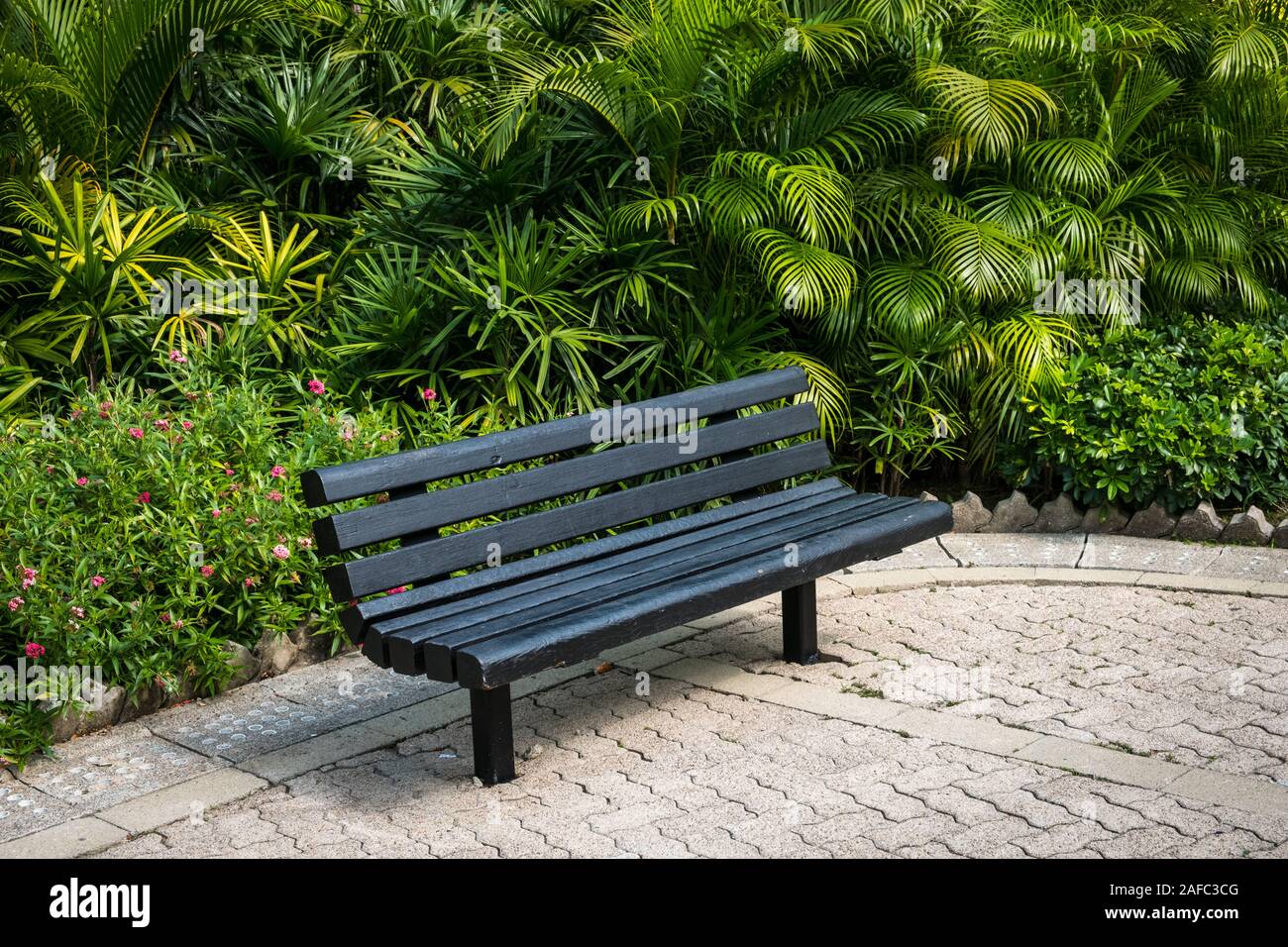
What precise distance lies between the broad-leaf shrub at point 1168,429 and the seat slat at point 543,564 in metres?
1.47

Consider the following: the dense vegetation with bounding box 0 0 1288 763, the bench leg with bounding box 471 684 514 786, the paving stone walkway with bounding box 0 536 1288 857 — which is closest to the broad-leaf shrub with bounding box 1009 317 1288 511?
the dense vegetation with bounding box 0 0 1288 763

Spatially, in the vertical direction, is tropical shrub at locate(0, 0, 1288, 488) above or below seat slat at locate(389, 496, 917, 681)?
above

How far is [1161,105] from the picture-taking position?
7.03 meters

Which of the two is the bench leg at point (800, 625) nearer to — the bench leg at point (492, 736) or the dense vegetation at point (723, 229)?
the bench leg at point (492, 736)

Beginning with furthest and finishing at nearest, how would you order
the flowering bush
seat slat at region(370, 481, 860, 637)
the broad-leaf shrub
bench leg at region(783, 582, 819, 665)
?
the broad-leaf shrub → bench leg at region(783, 582, 819, 665) → the flowering bush → seat slat at region(370, 481, 860, 637)

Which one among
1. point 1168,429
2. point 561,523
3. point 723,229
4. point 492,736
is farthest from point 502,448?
point 1168,429

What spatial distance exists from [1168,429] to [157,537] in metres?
4.09

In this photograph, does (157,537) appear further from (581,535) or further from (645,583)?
(645,583)

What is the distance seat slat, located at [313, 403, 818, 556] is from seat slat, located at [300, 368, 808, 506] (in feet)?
0.17

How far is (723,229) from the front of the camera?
570 centimetres

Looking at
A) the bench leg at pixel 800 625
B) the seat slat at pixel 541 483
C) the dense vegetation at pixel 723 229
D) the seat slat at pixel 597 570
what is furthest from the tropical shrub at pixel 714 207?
the bench leg at pixel 800 625

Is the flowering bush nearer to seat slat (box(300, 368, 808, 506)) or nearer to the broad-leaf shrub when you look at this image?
seat slat (box(300, 368, 808, 506))

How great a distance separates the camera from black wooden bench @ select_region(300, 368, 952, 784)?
3.55 m

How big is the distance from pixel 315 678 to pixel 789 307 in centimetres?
243
